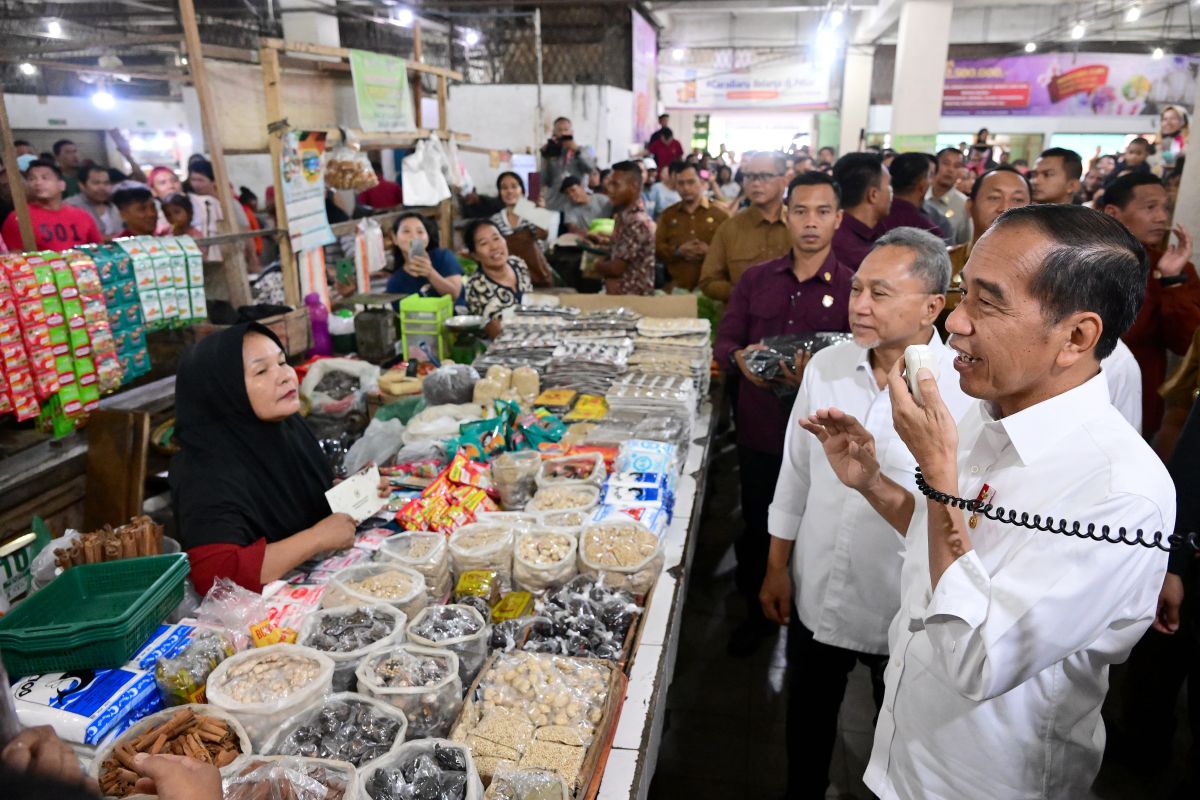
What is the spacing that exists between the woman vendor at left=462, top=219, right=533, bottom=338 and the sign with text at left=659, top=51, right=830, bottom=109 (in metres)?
14.8

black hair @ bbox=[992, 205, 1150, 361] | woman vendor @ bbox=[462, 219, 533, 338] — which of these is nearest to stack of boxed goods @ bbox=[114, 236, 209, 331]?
woman vendor @ bbox=[462, 219, 533, 338]

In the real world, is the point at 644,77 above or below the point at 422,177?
above

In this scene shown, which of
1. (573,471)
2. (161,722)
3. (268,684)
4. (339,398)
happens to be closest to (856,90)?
(339,398)

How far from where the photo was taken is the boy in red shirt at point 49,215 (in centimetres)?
470


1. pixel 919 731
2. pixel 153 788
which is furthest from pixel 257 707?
pixel 919 731

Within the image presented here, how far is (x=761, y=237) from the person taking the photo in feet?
14.9

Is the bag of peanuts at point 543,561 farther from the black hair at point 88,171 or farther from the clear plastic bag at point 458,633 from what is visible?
the black hair at point 88,171

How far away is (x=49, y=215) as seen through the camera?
4766 millimetres

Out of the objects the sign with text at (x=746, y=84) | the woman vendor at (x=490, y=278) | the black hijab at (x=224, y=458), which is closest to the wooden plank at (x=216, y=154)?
the woman vendor at (x=490, y=278)

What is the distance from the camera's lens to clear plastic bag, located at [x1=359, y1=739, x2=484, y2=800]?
→ 4.85 feet

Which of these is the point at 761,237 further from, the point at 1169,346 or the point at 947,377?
the point at 947,377

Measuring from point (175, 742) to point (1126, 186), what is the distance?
4.18 m

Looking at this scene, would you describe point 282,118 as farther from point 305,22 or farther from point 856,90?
point 856,90

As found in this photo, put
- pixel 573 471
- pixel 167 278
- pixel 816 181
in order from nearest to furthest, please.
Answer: pixel 573 471 < pixel 816 181 < pixel 167 278
